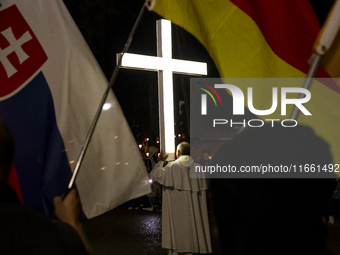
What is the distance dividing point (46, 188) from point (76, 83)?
2.45 feet

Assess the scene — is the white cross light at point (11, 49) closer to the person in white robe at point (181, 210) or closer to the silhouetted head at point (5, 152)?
the silhouetted head at point (5, 152)

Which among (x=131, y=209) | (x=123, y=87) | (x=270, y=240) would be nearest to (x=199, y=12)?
(x=270, y=240)

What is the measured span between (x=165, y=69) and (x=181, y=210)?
117 inches

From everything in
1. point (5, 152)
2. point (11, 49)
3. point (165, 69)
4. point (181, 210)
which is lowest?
point (181, 210)

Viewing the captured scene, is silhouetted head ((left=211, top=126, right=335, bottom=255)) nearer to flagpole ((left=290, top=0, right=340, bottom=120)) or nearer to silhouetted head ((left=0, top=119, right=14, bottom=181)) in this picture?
flagpole ((left=290, top=0, right=340, bottom=120))

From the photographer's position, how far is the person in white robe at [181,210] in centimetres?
698

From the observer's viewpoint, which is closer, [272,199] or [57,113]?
[272,199]

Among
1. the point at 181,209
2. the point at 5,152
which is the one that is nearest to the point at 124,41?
the point at 181,209

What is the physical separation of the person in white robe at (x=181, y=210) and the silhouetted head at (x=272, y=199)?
15.4ft

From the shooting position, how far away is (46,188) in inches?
103

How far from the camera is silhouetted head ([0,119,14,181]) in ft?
4.61

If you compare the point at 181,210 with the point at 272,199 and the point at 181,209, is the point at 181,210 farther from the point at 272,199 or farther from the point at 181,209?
the point at 272,199

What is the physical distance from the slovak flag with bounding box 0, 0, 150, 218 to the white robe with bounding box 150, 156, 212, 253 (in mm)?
4175

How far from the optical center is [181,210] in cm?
713
